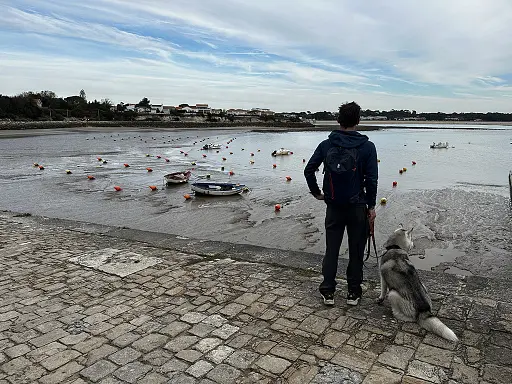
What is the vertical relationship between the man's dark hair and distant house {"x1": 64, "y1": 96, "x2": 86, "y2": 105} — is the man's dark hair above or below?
below

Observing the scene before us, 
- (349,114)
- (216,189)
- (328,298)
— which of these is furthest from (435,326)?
(216,189)

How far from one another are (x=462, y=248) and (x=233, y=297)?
7.76m

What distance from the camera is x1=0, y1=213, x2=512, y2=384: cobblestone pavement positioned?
3.47m

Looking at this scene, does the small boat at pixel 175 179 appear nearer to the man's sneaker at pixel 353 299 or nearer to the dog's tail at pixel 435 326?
the man's sneaker at pixel 353 299

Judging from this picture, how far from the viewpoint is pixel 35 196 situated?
17516mm

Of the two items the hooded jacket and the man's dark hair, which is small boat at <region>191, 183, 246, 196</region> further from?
the man's dark hair

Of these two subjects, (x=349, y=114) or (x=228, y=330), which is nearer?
(x=228, y=330)

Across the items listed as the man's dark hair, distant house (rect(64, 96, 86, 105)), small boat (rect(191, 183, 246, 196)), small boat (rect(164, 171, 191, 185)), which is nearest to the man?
the man's dark hair

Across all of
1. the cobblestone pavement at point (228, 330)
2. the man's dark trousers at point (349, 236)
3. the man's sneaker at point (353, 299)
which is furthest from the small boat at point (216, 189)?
the man's sneaker at point (353, 299)

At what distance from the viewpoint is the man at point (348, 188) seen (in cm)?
427

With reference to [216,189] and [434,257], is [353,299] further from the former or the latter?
[216,189]

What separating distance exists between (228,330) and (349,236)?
1742 millimetres

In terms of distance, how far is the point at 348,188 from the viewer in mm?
4316

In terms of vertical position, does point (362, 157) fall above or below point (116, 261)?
above
